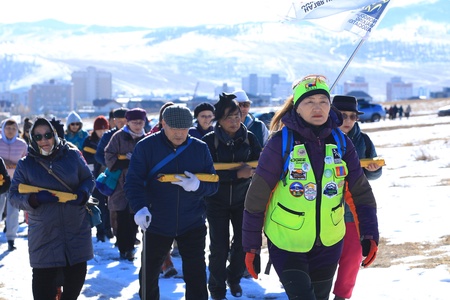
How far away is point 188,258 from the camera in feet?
22.5

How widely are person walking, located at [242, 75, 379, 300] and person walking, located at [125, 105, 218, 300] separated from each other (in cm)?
154

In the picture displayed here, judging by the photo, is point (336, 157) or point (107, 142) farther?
point (107, 142)

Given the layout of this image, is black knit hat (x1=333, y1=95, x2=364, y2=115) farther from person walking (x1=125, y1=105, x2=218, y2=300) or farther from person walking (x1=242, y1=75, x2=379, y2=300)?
person walking (x1=242, y1=75, x2=379, y2=300)

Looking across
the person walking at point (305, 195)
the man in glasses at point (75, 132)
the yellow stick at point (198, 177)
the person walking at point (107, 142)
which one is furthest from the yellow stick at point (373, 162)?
the man in glasses at point (75, 132)

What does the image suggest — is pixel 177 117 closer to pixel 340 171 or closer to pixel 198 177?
pixel 198 177

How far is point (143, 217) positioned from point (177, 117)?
83cm

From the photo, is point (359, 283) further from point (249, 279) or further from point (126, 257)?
point (126, 257)

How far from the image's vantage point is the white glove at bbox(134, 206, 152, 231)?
6.41 metres

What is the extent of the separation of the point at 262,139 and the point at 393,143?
21611 millimetres

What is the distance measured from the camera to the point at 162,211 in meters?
6.71

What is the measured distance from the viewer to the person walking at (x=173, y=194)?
6633 mm

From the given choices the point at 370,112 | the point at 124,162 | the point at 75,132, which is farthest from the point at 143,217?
the point at 370,112

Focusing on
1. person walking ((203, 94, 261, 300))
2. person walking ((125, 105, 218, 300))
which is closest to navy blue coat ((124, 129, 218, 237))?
person walking ((125, 105, 218, 300))

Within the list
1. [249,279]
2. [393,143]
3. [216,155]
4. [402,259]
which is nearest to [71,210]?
[216,155]
